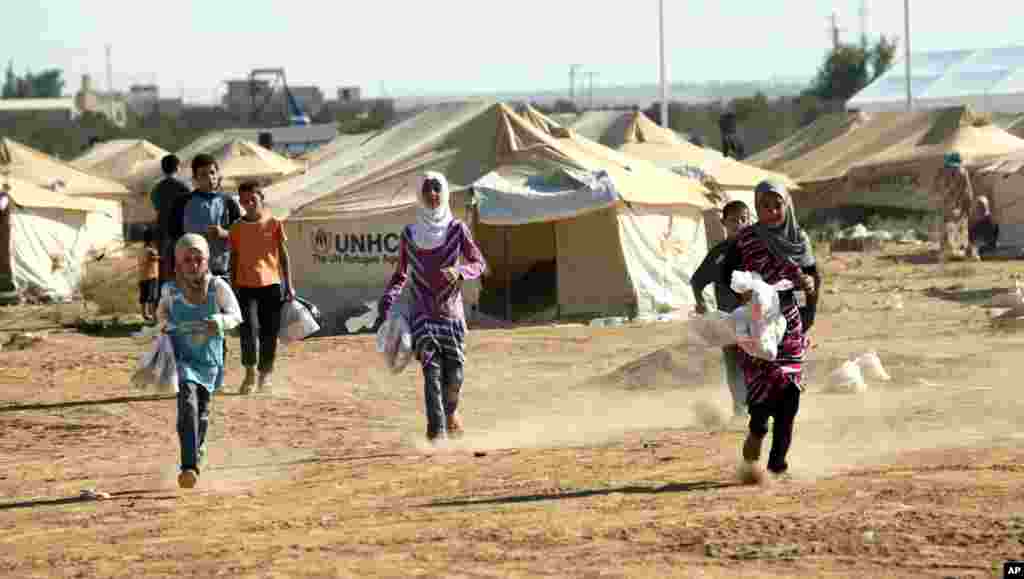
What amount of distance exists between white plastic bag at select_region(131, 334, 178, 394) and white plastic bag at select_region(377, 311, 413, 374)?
62.5 inches

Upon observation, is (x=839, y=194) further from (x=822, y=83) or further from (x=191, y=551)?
(x=822, y=83)

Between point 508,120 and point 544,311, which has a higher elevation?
point 508,120

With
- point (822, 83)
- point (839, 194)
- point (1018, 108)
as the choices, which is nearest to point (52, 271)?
point (839, 194)

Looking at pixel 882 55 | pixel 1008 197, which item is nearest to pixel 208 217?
pixel 1008 197

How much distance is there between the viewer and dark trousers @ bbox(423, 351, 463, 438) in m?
11.2

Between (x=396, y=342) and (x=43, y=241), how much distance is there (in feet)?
57.9

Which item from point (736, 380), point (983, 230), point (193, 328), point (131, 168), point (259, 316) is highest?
point (193, 328)

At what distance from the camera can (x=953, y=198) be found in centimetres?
2728

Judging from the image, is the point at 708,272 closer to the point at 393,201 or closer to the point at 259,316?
the point at 259,316

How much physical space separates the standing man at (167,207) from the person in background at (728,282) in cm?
408

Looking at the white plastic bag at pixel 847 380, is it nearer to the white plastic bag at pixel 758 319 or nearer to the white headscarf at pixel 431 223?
the white headscarf at pixel 431 223

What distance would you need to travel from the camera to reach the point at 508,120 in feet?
72.4

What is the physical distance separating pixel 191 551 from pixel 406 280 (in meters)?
3.65

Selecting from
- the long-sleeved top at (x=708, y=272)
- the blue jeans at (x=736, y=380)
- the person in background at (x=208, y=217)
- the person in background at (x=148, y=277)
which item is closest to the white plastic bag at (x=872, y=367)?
the blue jeans at (x=736, y=380)
